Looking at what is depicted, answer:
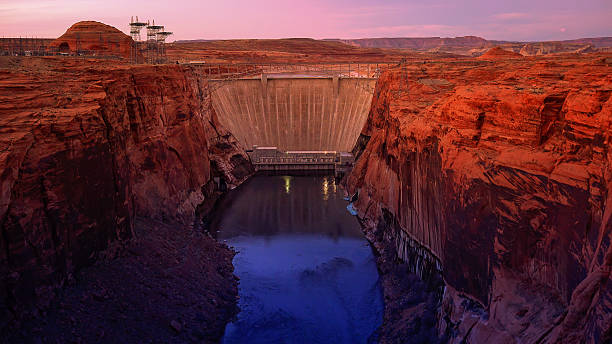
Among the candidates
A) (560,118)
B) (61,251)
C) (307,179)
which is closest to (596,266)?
(560,118)

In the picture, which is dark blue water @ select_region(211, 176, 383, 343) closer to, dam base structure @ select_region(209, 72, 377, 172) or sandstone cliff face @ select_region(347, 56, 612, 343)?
sandstone cliff face @ select_region(347, 56, 612, 343)

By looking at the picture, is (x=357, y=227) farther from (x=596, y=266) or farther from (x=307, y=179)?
(x=596, y=266)

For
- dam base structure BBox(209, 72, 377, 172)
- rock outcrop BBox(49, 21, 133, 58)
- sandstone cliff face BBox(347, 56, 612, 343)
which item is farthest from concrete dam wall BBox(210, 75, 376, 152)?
sandstone cliff face BBox(347, 56, 612, 343)

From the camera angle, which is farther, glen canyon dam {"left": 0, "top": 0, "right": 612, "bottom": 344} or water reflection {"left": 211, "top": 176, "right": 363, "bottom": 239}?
water reflection {"left": 211, "top": 176, "right": 363, "bottom": 239}

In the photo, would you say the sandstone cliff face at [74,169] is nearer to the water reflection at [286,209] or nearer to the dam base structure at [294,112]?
the water reflection at [286,209]

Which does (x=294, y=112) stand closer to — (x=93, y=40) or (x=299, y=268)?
(x=93, y=40)

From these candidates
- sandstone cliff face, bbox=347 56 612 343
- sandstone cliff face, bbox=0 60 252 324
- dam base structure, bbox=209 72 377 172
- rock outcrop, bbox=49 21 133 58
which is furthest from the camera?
dam base structure, bbox=209 72 377 172

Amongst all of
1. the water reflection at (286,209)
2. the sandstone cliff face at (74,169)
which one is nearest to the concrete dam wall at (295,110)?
the water reflection at (286,209)
